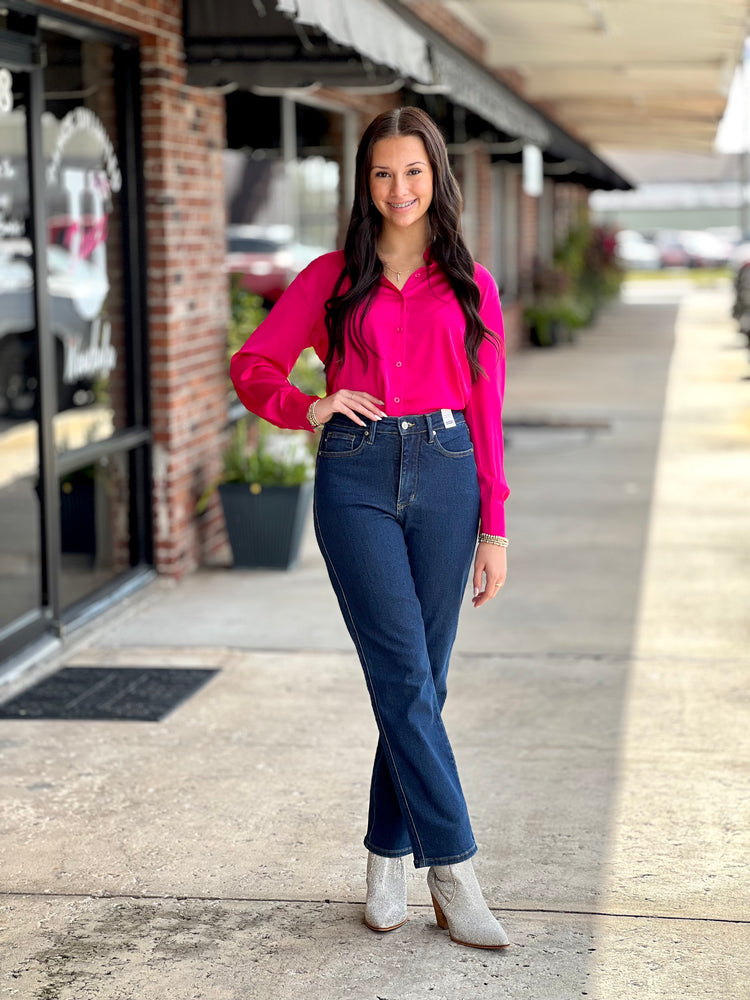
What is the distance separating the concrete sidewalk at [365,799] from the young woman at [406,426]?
1.08 feet

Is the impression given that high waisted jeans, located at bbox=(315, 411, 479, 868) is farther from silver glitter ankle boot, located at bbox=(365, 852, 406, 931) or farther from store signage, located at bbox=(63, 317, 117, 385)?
store signage, located at bbox=(63, 317, 117, 385)

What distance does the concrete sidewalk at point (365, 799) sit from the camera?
339 cm

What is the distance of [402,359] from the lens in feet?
10.8

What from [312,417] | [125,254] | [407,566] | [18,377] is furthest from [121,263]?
[407,566]

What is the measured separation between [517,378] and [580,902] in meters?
13.8

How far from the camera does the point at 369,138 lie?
3311mm

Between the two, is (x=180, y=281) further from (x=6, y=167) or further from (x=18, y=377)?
(x=6, y=167)

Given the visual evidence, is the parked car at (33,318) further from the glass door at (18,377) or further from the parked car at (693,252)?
the parked car at (693,252)

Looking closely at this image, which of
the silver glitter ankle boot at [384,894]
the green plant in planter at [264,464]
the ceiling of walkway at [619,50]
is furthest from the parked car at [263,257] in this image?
the silver glitter ankle boot at [384,894]

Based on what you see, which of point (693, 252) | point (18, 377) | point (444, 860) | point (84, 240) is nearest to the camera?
point (444, 860)

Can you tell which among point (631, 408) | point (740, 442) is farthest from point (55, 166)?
point (631, 408)

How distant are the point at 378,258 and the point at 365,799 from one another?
5.85 ft

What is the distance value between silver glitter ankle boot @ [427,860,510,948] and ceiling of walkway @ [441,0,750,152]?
894cm

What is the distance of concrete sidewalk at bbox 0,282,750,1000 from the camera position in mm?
3387
